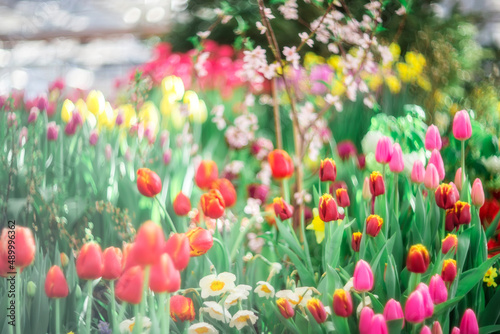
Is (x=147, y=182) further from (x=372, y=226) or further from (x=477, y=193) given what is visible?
(x=477, y=193)

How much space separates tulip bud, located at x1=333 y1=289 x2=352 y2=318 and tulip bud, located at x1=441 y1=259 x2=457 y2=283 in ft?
0.56

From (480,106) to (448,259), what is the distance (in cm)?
161

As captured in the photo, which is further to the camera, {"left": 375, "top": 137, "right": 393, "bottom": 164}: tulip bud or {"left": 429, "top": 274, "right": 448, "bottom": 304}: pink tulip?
{"left": 375, "top": 137, "right": 393, "bottom": 164}: tulip bud

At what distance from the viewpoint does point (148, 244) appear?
44 cm

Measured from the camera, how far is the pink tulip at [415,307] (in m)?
0.58

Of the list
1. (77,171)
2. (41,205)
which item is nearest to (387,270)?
(41,205)

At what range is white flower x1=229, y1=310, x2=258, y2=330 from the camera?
75 cm

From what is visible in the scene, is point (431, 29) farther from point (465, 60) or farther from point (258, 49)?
point (258, 49)

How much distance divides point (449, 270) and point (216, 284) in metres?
0.35

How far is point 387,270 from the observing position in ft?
2.57

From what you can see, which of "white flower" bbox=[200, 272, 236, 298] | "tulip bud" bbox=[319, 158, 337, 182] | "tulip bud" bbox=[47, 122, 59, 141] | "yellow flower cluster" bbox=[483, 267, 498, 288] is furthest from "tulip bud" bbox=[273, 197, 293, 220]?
"tulip bud" bbox=[47, 122, 59, 141]

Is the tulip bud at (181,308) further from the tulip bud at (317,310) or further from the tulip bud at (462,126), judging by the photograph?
the tulip bud at (462,126)

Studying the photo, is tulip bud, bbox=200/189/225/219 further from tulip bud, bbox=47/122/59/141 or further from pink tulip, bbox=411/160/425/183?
tulip bud, bbox=47/122/59/141

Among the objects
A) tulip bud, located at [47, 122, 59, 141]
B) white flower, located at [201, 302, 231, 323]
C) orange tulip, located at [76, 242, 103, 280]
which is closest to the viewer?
orange tulip, located at [76, 242, 103, 280]
